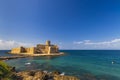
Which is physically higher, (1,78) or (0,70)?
(0,70)

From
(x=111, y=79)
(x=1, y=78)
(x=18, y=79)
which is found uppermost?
(x=1, y=78)

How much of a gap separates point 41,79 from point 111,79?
1262cm

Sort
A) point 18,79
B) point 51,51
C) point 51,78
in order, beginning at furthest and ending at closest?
point 51,51
point 51,78
point 18,79

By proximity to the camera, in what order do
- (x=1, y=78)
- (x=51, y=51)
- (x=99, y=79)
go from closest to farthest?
(x=1, y=78) < (x=99, y=79) < (x=51, y=51)

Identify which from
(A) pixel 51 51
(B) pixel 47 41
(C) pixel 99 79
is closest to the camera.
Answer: (C) pixel 99 79

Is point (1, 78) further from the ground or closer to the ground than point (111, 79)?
further from the ground

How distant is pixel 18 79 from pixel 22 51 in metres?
92.1

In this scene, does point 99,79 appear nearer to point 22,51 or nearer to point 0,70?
point 0,70

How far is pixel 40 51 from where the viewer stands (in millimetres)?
92938

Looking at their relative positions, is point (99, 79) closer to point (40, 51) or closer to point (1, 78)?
point (1, 78)

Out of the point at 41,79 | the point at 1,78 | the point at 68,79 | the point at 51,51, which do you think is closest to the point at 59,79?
the point at 68,79

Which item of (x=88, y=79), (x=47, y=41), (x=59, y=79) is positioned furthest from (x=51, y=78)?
(x=47, y=41)

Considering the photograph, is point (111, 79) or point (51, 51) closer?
point (111, 79)

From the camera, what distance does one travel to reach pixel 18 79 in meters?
16.7
